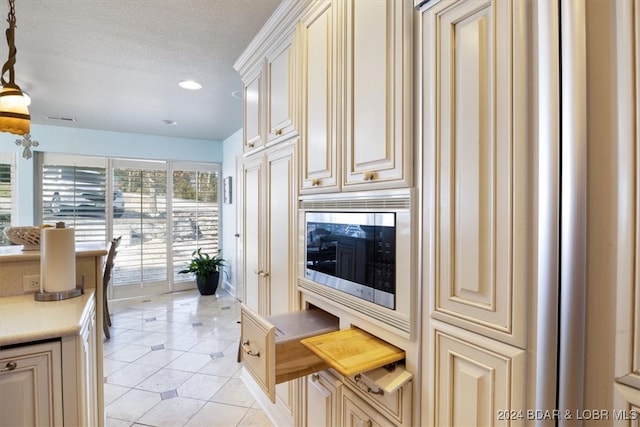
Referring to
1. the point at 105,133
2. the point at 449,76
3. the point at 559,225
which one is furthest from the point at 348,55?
the point at 105,133

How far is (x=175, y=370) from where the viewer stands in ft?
8.80

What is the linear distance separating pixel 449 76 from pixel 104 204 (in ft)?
16.6

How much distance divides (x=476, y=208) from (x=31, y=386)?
1578 millimetres

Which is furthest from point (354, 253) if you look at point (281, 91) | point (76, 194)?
point (76, 194)

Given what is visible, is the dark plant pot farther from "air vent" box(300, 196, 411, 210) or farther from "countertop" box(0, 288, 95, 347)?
"air vent" box(300, 196, 411, 210)

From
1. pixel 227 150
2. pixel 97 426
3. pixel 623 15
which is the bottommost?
pixel 97 426

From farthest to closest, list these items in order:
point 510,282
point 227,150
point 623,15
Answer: point 227,150 → point 510,282 → point 623,15

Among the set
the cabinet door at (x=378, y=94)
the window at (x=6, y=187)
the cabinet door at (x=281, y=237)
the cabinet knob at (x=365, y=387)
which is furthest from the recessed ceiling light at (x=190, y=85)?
the window at (x=6, y=187)

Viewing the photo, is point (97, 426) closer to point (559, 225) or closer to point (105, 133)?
point (559, 225)

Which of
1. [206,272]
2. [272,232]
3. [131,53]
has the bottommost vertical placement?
[206,272]

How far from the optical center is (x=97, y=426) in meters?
1.68

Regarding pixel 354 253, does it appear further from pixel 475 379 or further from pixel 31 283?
pixel 31 283

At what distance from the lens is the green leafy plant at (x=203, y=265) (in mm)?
4867

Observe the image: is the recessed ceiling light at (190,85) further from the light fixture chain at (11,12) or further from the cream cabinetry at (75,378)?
the cream cabinetry at (75,378)
